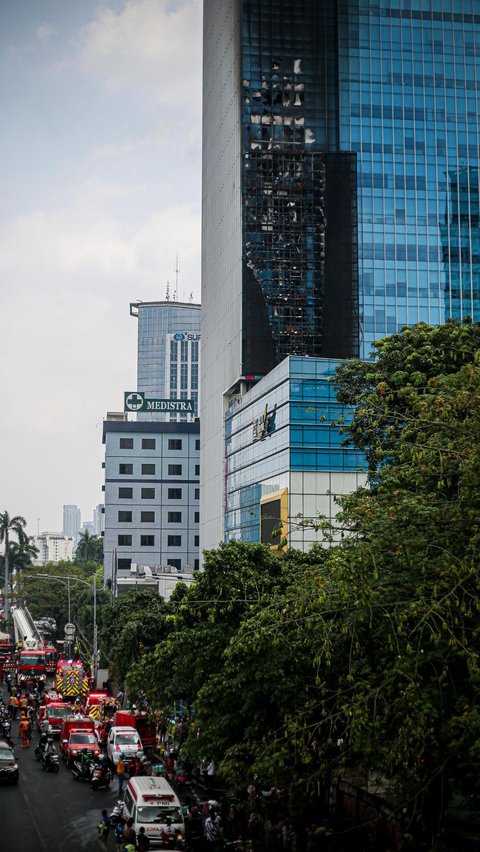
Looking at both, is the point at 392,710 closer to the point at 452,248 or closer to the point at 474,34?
the point at 452,248

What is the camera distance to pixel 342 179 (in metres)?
87.1

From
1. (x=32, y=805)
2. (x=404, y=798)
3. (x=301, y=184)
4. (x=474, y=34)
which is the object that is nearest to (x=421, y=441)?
(x=404, y=798)

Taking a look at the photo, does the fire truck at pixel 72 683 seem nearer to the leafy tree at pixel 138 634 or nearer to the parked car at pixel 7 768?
the leafy tree at pixel 138 634

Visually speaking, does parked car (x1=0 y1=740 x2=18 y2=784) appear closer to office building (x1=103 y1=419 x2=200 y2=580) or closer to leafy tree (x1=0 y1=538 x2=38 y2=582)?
office building (x1=103 y1=419 x2=200 y2=580)

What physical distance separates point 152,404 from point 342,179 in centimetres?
5392

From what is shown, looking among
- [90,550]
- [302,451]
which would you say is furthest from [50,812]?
[90,550]

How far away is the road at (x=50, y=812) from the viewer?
2750cm

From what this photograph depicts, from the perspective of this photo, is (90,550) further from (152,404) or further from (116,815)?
(116,815)

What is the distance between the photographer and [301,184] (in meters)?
85.5

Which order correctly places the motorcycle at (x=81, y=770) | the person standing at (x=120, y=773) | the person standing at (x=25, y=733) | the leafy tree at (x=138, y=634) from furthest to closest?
the person standing at (x=25, y=733) < the leafy tree at (x=138, y=634) < the motorcycle at (x=81, y=770) < the person standing at (x=120, y=773)

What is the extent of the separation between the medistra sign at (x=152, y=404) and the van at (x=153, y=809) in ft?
340

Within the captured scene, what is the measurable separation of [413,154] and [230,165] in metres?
16.4

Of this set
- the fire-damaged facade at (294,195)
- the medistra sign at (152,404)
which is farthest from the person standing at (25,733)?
the medistra sign at (152,404)

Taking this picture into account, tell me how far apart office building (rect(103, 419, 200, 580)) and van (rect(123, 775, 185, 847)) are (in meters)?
Result: 91.6
